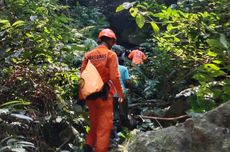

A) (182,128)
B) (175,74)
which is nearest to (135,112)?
(175,74)

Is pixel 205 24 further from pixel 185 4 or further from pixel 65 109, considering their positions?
pixel 185 4

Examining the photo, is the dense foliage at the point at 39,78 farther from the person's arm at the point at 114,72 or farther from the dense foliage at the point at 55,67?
the person's arm at the point at 114,72

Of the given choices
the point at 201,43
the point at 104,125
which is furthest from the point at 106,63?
the point at 201,43

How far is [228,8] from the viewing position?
15.8ft

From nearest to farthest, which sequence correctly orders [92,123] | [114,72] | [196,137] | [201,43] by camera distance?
[196,137], [201,43], [114,72], [92,123]

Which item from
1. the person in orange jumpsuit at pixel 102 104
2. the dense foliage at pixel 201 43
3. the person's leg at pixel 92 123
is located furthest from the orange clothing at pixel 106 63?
the dense foliage at pixel 201 43

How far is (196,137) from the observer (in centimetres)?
312

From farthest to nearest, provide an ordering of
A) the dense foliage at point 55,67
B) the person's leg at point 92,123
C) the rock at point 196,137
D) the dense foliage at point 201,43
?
the person's leg at point 92,123
the dense foliage at point 55,67
the dense foliage at point 201,43
the rock at point 196,137

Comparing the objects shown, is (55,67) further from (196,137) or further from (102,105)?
(196,137)

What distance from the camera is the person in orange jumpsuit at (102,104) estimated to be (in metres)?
5.88

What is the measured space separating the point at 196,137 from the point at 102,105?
2971mm

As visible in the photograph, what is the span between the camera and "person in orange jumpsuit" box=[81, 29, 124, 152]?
588cm

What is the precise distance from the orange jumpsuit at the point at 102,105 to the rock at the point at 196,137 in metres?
2.60

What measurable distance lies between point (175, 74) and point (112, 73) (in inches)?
135
